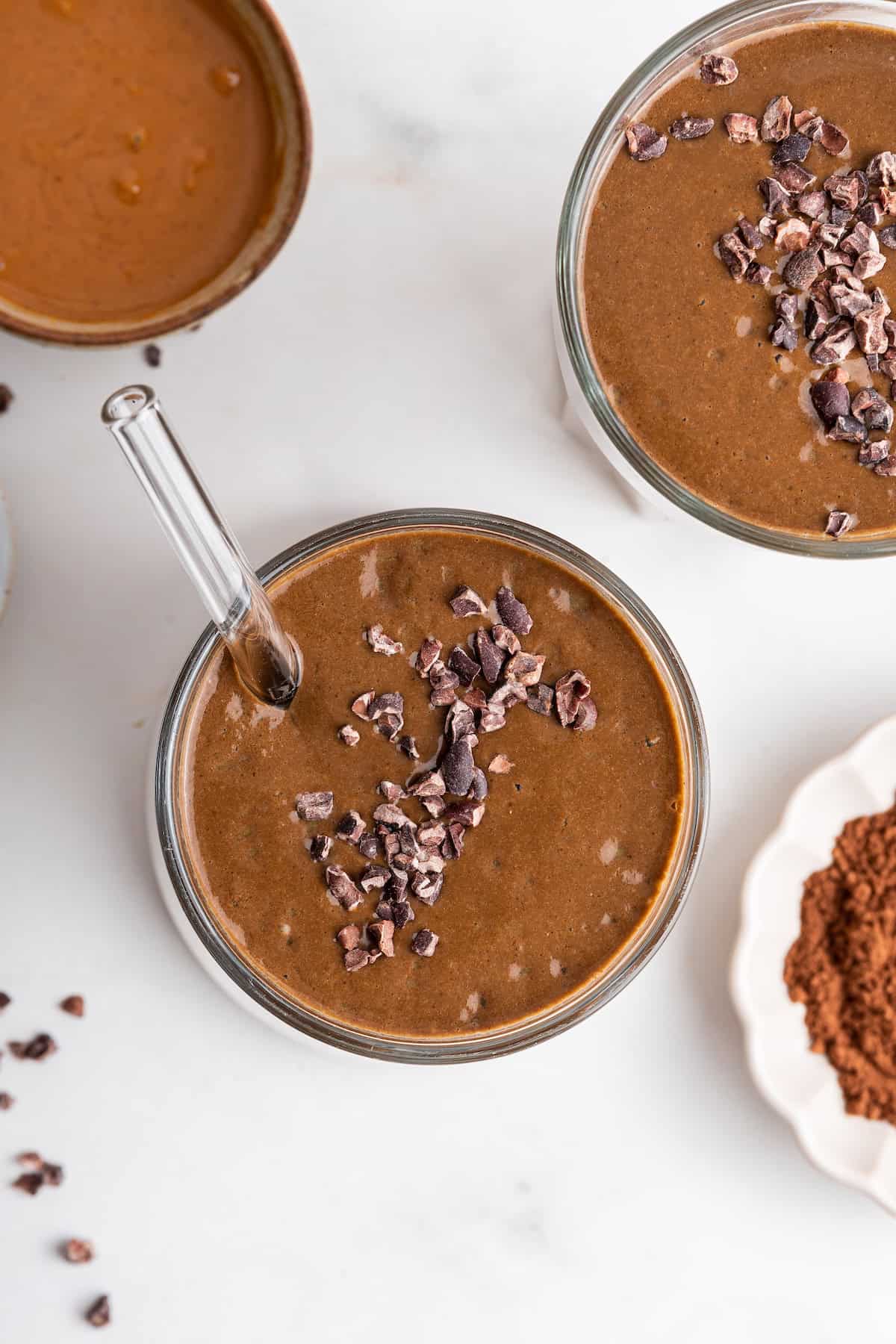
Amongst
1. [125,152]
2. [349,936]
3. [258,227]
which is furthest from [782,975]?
[125,152]

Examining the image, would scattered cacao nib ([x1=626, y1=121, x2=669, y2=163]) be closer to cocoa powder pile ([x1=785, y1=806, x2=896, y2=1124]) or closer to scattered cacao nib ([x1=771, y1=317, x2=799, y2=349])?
scattered cacao nib ([x1=771, y1=317, x2=799, y2=349])

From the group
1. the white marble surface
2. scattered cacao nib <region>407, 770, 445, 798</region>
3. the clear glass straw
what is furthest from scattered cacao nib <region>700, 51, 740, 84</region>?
scattered cacao nib <region>407, 770, 445, 798</region>

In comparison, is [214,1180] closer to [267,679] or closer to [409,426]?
[267,679]

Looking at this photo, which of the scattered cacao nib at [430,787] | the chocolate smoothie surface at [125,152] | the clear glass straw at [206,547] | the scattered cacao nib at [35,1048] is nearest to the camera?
the clear glass straw at [206,547]

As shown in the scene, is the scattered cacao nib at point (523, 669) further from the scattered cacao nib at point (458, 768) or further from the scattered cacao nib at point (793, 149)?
the scattered cacao nib at point (793, 149)

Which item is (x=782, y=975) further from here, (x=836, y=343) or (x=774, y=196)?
(x=774, y=196)

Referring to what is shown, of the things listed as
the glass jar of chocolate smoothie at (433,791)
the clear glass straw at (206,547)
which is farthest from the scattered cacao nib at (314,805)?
the clear glass straw at (206,547)
